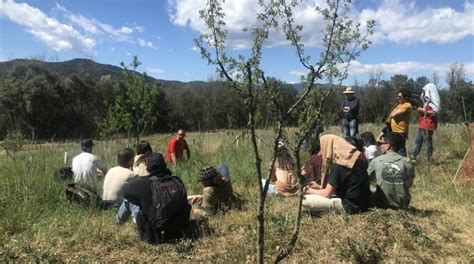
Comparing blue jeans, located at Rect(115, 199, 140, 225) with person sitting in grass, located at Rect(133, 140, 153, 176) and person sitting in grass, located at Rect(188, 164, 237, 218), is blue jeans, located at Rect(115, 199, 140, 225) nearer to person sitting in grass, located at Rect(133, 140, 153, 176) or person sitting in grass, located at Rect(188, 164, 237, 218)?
person sitting in grass, located at Rect(188, 164, 237, 218)

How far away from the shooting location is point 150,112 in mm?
A: 12289

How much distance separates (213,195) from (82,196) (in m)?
1.72

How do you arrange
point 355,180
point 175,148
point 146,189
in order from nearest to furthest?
point 146,189 → point 355,180 → point 175,148

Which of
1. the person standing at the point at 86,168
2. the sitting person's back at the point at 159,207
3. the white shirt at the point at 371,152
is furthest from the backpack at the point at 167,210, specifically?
the white shirt at the point at 371,152

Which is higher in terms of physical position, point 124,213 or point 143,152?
point 143,152

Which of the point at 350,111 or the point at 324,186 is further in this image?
the point at 350,111

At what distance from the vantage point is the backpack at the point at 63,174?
7.01m

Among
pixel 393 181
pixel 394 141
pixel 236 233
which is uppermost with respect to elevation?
pixel 394 141

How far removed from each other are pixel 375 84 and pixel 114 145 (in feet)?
135

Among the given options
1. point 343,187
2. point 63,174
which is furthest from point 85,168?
point 343,187

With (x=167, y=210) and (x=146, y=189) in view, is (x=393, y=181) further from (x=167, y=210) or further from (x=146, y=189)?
(x=146, y=189)

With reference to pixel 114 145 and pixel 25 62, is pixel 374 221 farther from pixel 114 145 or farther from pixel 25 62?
pixel 25 62

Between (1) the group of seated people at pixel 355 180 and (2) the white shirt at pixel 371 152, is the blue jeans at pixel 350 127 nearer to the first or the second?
(2) the white shirt at pixel 371 152

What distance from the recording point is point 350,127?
10.7 m
